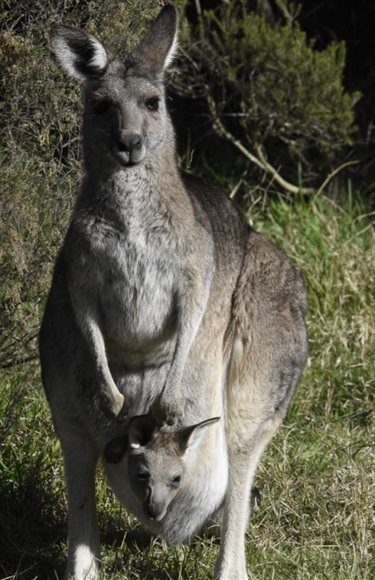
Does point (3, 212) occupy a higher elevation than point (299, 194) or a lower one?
higher

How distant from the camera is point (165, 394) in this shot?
405 centimetres

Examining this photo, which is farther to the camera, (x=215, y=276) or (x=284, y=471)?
(x=284, y=471)

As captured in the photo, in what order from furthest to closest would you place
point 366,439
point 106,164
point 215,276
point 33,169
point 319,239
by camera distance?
point 319,239, point 366,439, point 33,169, point 215,276, point 106,164

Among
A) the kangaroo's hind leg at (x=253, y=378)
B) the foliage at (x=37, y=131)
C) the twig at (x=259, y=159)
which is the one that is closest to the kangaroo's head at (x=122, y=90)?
the foliage at (x=37, y=131)

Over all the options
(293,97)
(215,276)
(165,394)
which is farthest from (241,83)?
(165,394)

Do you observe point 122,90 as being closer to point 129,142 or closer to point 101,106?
point 101,106

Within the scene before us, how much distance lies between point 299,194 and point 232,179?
1.70 feet

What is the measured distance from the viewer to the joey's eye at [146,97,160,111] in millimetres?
4043

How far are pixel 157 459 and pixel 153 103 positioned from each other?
1.20m

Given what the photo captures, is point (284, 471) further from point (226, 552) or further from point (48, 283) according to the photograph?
point (48, 283)

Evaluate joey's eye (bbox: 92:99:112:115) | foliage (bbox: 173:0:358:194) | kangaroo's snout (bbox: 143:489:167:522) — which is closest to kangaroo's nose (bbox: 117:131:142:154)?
joey's eye (bbox: 92:99:112:115)

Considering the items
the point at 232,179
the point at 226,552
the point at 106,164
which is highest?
the point at 106,164

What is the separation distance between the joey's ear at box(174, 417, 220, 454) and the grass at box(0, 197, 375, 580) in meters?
0.45

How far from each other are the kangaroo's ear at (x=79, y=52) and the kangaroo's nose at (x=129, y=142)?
355mm
